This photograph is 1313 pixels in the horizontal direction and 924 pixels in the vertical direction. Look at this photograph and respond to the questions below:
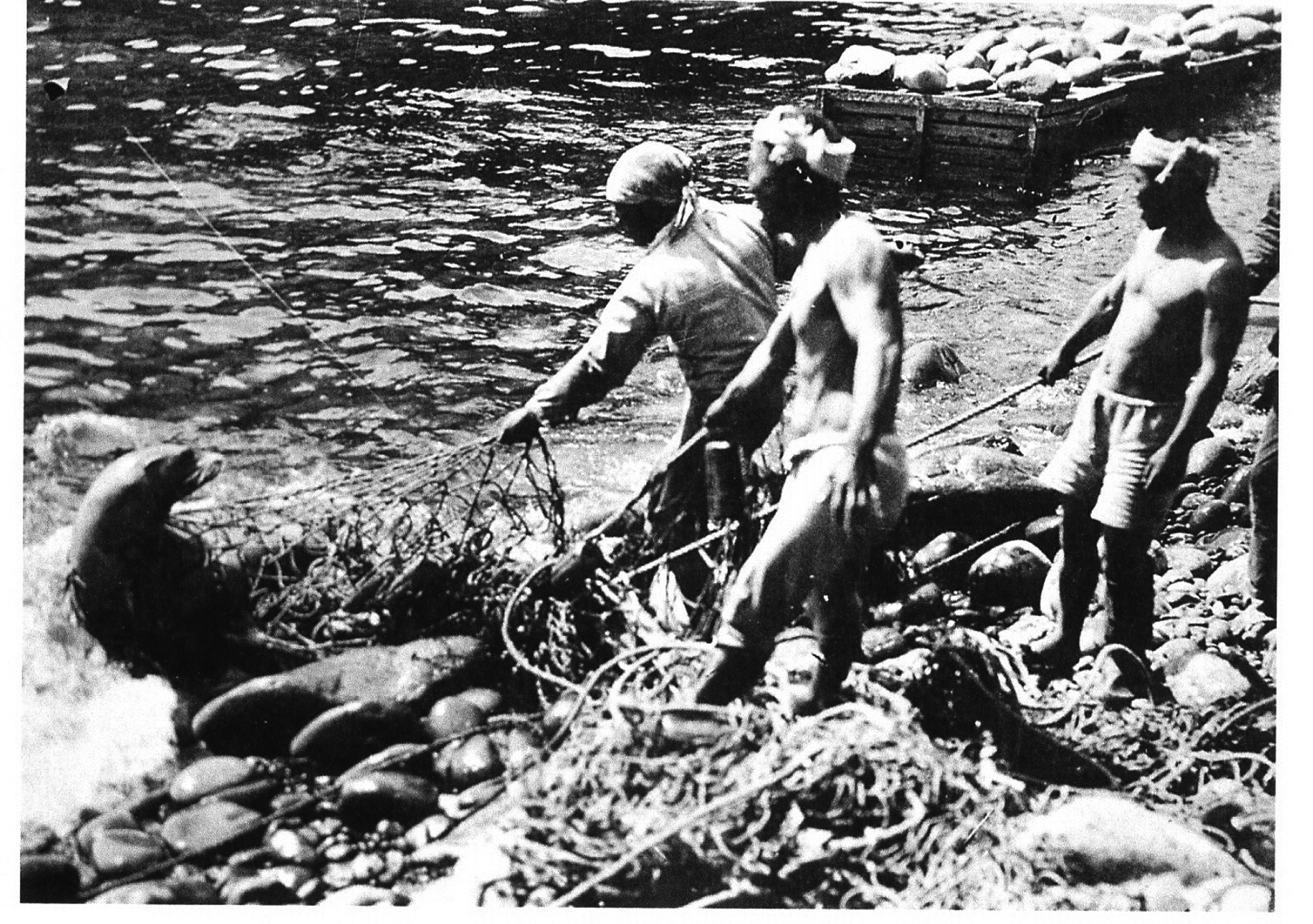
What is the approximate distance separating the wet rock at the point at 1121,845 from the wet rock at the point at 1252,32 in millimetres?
2904

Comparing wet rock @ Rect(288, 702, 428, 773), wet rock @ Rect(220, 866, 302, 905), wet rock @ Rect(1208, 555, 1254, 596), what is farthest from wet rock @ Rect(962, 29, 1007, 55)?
wet rock @ Rect(220, 866, 302, 905)

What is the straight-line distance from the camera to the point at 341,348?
16.8ft

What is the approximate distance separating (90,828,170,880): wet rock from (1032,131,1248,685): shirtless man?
3.13 meters

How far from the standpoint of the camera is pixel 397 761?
4688mm

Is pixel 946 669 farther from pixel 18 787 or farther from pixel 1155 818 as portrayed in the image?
pixel 18 787

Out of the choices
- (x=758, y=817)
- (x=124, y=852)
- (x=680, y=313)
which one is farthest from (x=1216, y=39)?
(x=124, y=852)

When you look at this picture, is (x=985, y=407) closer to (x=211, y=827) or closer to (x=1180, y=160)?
(x=1180, y=160)

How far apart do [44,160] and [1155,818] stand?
4.54 meters

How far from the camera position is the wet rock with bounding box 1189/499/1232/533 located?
17.4 feet

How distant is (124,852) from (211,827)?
11.1 inches

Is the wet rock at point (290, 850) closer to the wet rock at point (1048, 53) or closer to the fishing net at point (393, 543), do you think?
the fishing net at point (393, 543)

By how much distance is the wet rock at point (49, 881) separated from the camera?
4.55m

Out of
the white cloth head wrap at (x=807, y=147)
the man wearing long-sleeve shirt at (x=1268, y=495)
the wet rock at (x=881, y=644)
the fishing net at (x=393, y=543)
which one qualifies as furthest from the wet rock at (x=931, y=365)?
the fishing net at (x=393, y=543)

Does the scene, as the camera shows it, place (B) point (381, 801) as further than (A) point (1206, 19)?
No
